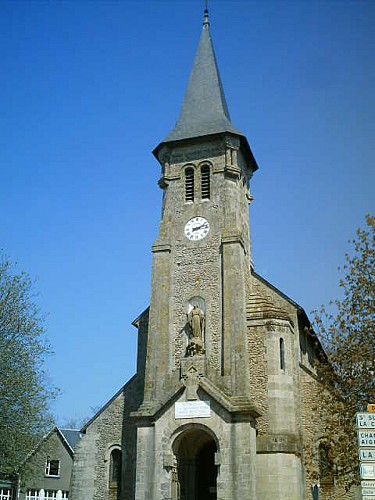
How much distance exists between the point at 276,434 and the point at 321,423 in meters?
2.63

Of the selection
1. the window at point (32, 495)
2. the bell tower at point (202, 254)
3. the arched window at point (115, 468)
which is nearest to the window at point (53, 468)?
the window at point (32, 495)

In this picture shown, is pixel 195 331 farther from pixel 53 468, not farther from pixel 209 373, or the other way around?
pixel 53 468

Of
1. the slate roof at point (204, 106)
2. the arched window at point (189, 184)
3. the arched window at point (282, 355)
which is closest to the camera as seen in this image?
the arched window at point (282, 355)

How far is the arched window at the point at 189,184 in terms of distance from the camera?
91.7ft

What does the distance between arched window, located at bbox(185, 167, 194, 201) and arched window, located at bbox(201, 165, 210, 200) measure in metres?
0.50

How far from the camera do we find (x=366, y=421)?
10.6 m

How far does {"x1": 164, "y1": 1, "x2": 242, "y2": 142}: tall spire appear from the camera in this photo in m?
28.5

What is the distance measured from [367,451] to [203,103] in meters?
22.7

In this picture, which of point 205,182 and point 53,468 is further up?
point 205,182

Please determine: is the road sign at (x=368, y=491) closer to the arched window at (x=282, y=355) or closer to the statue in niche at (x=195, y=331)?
the statue in niche at (x=195, y=331)

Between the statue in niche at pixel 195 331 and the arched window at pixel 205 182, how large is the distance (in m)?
5.44

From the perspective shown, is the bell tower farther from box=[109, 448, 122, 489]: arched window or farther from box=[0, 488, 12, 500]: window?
box=[0, 488, 12, 500]: window

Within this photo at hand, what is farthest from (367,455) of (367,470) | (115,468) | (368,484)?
(115,468)

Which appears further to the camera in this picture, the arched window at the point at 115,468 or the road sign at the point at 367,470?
the arched window at the point at 115,468
